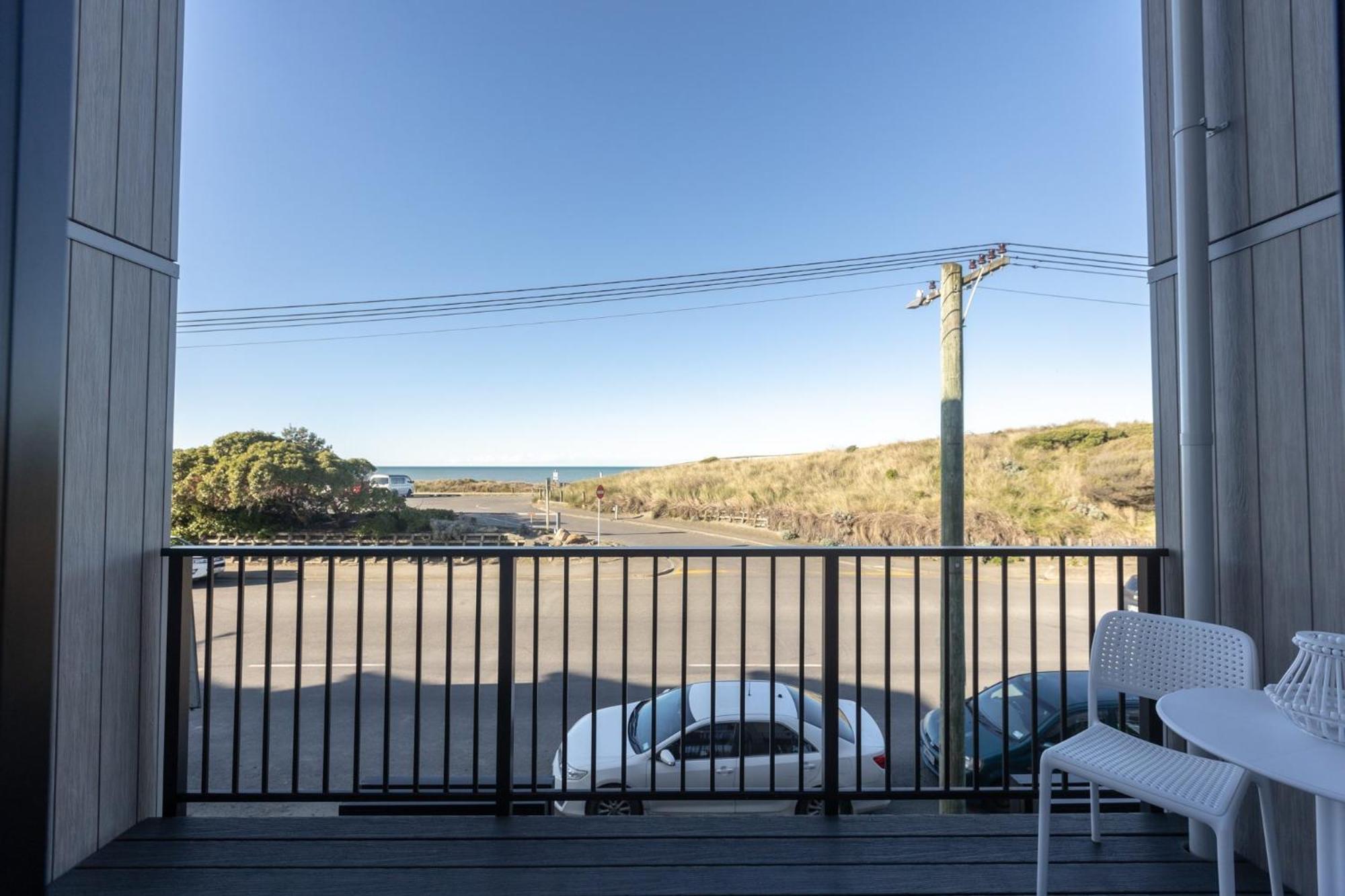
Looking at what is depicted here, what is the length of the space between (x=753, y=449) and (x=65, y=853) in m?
22.6

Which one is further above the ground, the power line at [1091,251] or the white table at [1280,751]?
the power line at [1091,251]

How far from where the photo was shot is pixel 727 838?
1982 mm

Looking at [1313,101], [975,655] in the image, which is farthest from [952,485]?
[1313,101]

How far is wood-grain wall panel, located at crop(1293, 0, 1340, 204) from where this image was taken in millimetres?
1641

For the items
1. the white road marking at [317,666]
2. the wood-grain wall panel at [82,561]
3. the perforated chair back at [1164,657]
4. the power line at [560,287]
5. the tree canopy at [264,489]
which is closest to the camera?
the perforated chair back at [1164,657]

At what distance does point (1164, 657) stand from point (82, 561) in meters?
3.24

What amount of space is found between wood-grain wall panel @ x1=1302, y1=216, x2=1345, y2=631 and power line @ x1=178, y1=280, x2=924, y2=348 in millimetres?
12415

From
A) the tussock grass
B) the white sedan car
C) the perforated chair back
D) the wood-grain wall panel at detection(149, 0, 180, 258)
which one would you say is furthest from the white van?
the perforated chair back

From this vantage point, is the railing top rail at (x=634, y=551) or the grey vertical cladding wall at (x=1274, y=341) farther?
the railing top rail at (x=634, y=551)

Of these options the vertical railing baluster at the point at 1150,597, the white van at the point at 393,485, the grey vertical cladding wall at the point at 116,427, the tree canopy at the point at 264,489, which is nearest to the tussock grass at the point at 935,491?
the white van at the point at 393,485

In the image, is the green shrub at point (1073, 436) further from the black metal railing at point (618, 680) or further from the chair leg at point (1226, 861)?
the chair leg at point (1226, 861)

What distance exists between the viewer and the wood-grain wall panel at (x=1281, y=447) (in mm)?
1760

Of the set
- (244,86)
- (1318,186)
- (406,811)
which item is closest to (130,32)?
(406,811)

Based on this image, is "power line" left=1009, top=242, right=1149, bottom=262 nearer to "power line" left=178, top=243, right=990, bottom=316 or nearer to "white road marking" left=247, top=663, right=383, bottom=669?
"power line" left=178, top=243, right=990, bottom=316
